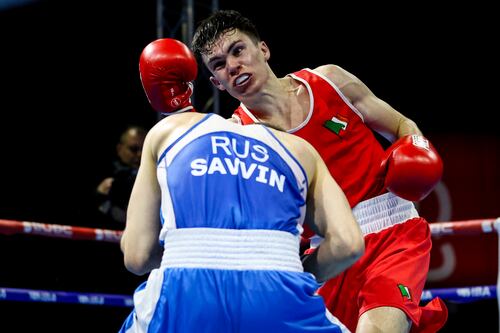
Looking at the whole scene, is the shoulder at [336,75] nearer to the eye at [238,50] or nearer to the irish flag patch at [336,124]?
the irish flag patch at [336,124]

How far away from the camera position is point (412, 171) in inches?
109

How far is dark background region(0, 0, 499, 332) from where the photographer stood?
24.8ft

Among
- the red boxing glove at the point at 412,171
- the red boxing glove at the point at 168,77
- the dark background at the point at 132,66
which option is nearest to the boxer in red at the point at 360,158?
the red boxing glove at the point at 412,171

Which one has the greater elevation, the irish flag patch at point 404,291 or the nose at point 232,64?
the nose at point 232,64

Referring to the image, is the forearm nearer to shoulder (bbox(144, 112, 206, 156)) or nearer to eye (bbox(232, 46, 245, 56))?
shoulder (bbox(144, 112, 206, 156))

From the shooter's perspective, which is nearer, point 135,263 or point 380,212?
point 135,263

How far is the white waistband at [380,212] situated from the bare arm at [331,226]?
0.80 meters

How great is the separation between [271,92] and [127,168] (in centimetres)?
251

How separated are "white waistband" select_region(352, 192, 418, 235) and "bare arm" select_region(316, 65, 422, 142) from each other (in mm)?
271

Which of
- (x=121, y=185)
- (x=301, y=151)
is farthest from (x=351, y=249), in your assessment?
(x=121, y=185)

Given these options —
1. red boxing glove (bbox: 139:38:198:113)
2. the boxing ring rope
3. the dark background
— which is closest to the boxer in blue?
red boxing glove (bbox: 139:38:198:113)

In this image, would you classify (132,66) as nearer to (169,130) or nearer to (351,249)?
(169,130)

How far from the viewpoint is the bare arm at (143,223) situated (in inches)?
84.6

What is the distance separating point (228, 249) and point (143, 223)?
26 cm
